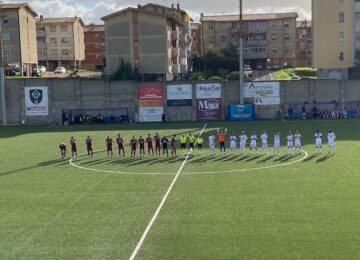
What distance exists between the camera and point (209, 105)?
5956cm

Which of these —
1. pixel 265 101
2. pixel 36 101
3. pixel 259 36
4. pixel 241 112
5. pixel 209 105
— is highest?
pixel 259 36

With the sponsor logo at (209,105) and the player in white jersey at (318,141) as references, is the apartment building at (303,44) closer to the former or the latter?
the sponsor logo at (209,105)

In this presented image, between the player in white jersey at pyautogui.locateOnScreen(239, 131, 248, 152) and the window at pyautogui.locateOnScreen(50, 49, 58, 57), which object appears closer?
the player in white jersey at pyautogui.locateOnScreen(239, 131, 248, 152)

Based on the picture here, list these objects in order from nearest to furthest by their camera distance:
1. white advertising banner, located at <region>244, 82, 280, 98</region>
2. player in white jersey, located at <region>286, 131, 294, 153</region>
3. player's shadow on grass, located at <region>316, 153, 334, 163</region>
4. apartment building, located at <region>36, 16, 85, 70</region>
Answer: player's shadow on grass, located at <region>316, 153, 334, 163</region>, player in white jersey, located at <region>286, 131, 294, 153</region>, white advertising banner, located at <region>244, 82, 280, 98</region>, apartment building, located at <region>36, 16, 85, 70</region>

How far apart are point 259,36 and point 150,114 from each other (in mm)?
58920

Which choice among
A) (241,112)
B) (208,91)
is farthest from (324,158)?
(208,91)

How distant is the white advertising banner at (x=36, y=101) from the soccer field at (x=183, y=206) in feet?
76.0

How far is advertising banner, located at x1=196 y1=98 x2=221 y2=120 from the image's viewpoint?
195 feet

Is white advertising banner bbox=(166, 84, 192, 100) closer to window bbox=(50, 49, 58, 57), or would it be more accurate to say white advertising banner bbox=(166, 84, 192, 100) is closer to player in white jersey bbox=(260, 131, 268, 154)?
player in white jersey bbox=(260, 131, 268, 154)

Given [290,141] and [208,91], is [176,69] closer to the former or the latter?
[208,91]

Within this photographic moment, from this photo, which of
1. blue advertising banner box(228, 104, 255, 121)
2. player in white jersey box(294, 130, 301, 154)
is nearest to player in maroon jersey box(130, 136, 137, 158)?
player in white jersey box(294, 130, 301, 154)

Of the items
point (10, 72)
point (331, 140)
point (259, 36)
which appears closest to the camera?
point (331, 140)

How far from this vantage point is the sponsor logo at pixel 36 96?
199 feet

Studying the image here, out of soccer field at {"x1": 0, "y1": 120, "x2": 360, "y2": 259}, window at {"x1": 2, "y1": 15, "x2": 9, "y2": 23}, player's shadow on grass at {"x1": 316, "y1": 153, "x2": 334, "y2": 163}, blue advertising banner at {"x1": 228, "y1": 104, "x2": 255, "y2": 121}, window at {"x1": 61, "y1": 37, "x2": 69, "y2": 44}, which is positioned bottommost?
soccer field at {"x1": 0, "y1": 120, "x2": 360, "y2": 259}
